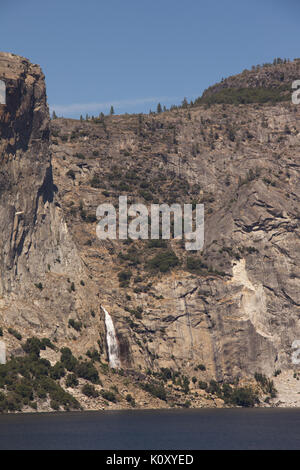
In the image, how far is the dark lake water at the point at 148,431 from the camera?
82625mm

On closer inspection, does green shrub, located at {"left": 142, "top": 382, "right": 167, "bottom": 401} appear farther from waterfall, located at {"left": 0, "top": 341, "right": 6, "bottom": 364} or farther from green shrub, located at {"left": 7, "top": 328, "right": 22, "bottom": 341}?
waterfall, located at {"left": 0, "top": 341, "right": 6, "bottom": 364}

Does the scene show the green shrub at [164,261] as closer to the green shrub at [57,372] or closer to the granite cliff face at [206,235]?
the granite cliff face at [206,235]

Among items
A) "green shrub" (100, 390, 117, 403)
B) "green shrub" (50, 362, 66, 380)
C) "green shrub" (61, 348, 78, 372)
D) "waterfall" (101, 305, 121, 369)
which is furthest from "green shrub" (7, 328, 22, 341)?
"waterfall" (101, 305, 121, 369)

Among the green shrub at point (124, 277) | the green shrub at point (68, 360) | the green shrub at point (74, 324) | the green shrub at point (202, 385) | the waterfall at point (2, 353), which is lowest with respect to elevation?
the green shrub at point (202, 385)

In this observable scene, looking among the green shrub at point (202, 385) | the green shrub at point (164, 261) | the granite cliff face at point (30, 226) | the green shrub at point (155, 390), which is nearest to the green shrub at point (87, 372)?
the granite cliff face at point (30, 226)

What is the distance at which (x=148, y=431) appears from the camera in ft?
311

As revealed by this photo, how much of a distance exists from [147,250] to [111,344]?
3215cm

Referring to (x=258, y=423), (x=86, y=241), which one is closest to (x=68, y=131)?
(x=86, y=241)

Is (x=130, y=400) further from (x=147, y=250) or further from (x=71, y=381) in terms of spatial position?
(x=147, y=250)

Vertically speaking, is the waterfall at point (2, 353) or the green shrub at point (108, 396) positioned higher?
the waterfall at point (2, 353)

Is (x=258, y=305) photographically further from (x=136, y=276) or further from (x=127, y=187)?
(x=127, y=187)

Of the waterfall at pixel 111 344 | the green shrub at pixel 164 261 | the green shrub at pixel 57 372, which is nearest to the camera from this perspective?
the green shrub at pixel 57 372

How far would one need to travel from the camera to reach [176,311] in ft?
491

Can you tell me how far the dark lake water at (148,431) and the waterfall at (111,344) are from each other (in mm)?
16909
